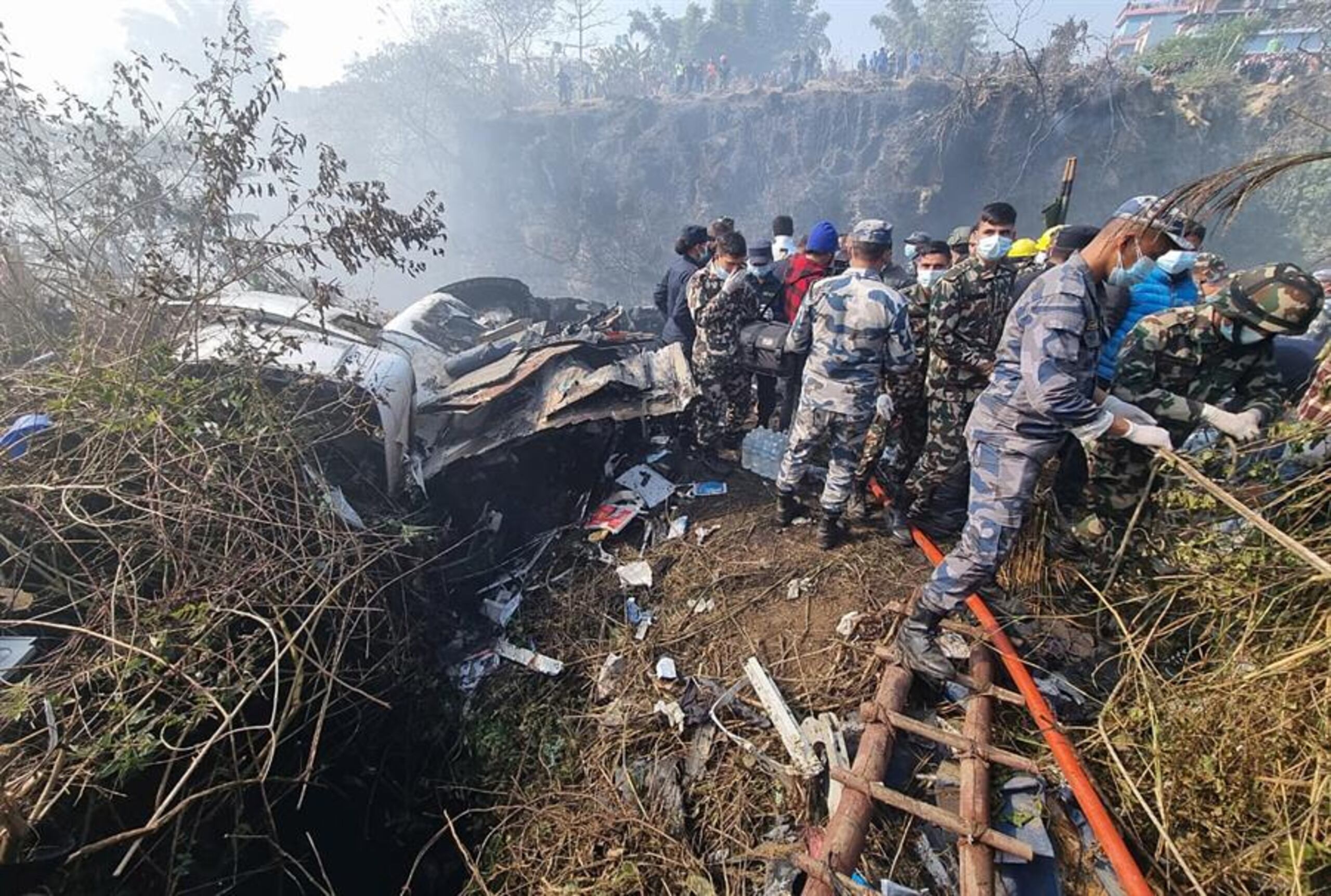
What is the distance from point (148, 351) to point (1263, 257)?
2113 cm

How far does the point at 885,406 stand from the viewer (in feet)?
13.2

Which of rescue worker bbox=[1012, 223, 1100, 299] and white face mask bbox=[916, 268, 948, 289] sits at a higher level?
rescue worker bbox=[1012, 223, 1100, 299]

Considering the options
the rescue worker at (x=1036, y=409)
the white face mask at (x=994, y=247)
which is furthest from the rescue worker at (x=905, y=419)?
the rescue worker at (x=1036, y=409)

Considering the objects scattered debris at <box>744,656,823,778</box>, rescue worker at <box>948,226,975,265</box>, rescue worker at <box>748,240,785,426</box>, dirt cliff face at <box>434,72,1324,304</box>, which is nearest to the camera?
scattered debris at <box>744,656,823,778</box>

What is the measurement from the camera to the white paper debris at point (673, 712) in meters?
2.76

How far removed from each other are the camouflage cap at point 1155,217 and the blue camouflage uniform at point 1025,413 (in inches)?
8.7

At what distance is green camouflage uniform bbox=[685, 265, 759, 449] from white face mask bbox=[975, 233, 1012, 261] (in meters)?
1.67

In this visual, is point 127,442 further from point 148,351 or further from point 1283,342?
point 1283,342

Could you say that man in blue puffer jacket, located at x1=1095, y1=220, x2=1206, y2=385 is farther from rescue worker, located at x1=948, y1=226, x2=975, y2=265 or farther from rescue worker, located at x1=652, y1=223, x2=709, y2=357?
rescue worker, located at x1=652, y1=223, x2=709, y2=357

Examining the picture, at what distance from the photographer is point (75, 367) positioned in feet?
11.2

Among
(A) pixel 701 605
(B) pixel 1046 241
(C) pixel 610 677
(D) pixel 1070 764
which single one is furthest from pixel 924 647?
(B) pixel 1046 241

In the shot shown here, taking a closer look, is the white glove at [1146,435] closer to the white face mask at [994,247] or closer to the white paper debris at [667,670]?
the white face mask at [994,247]

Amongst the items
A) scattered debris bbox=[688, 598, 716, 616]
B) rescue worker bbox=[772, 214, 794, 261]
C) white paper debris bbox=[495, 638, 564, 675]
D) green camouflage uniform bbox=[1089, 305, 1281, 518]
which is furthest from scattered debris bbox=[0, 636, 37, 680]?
rescue worker bbox=[772, 214, 794, 261]

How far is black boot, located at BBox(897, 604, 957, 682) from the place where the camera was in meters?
2.47
